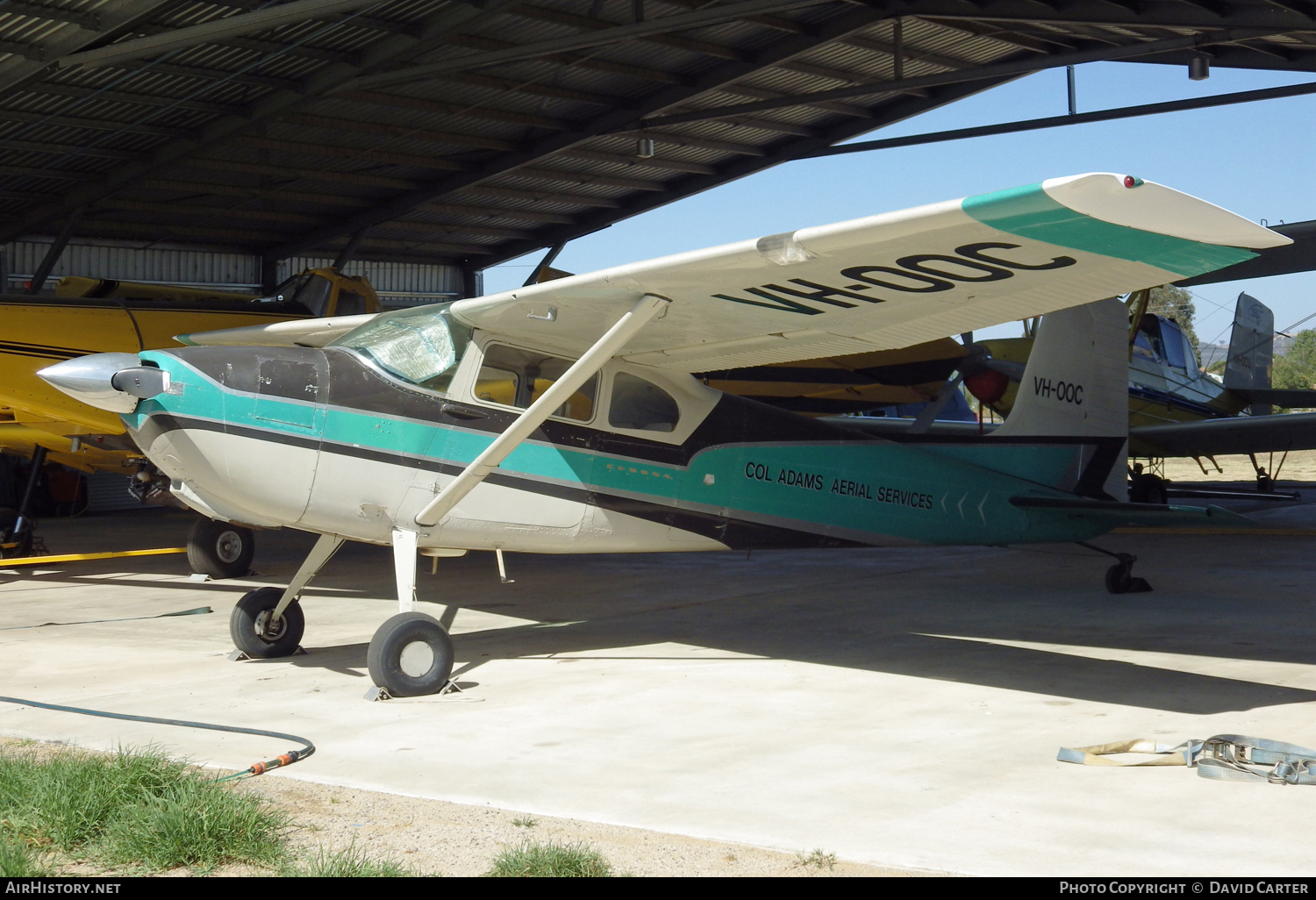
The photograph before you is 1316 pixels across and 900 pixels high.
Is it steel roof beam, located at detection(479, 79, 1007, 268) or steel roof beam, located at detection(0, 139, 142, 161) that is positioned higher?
steel roof beam, located at detection(479, 79, 1007, 268)

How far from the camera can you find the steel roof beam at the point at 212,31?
457 inches

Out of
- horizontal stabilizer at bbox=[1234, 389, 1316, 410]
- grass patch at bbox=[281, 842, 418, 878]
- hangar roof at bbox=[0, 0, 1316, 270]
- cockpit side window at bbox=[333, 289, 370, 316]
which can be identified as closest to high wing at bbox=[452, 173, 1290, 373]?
grass patch at bbox=[281, 842, 418, 878]

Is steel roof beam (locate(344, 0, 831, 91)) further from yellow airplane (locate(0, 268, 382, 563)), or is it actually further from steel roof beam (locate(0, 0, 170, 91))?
steel roof beam (locate(0, 0, 170, 91))

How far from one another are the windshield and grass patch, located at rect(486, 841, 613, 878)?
3.89 metres

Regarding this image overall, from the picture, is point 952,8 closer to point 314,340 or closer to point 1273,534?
point 1273,534

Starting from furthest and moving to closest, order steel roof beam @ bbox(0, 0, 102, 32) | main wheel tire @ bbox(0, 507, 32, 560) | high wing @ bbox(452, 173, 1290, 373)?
1. main wheel tire @ bbox(0, 507, 32, 560)
2. steel roof beam @ bbox(0, 0, 102, 32)
3. high wing @ bbox(452, 173, 1290, 373)

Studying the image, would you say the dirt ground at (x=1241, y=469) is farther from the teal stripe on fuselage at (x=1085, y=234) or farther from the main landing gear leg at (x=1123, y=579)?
the teal stripe on fuselage at (x=1085, y=234)

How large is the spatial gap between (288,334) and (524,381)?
4.54 metres

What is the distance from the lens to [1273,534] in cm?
1500

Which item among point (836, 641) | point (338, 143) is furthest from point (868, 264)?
point (338, 143)

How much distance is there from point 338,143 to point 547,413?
13463 millimetres

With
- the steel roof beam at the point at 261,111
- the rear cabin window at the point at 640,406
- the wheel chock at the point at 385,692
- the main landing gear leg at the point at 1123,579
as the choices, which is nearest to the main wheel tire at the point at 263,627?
the wheel chock at the point at 385,692

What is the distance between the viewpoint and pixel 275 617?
7277mm

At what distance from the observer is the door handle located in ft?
22.6
